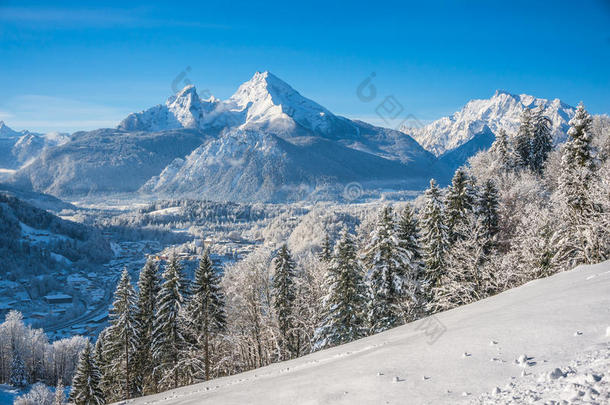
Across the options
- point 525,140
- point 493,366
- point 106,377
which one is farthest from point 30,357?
point 525,140

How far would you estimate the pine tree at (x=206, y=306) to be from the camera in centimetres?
2700

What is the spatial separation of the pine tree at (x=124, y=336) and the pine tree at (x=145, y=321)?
500 mm

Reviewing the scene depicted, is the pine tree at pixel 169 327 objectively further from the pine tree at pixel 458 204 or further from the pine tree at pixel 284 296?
the pine tree at pixel 458 204

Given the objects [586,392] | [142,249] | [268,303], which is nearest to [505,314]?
[586,392]

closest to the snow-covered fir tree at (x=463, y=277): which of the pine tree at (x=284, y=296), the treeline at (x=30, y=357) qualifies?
the pine tree at (x=284, y=296)

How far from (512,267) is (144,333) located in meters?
28.7

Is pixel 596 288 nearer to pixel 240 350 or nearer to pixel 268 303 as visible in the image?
pixel 268 303

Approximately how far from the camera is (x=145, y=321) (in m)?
30.0

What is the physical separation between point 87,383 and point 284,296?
1667 centimetres

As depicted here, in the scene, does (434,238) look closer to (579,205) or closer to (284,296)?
(579,205)

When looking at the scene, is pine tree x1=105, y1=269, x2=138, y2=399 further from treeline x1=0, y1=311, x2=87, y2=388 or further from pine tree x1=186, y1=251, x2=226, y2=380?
treeline x1=0, y1=311, x2=87, y2=388

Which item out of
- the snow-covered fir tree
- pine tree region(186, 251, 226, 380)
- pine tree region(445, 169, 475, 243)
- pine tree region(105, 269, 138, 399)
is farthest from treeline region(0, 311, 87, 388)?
pine tree region(445, 169, 475, 243)

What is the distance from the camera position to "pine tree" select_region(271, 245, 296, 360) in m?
29.6

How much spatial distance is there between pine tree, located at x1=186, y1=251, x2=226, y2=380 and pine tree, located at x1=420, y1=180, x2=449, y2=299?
1585 cm
